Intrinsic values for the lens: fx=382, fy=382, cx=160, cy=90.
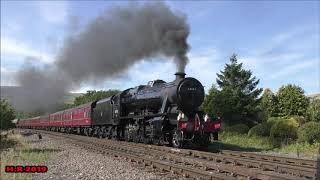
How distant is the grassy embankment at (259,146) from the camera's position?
55.3ft

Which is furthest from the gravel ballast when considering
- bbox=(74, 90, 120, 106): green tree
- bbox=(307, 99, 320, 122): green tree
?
bbox=(74, 90, 120, 106): green tree

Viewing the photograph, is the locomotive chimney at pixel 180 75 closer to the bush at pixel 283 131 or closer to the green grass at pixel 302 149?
the green grass at pixel 302 149

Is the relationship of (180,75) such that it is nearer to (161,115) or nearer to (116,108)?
(161,115)

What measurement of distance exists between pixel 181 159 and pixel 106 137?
575 inches

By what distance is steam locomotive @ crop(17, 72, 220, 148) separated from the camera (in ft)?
55.0

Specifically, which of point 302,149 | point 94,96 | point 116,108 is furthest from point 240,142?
point 94,96

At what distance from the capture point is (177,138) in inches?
Answer: 669

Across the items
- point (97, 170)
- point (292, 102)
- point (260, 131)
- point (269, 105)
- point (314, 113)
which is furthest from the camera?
point (269, 105)

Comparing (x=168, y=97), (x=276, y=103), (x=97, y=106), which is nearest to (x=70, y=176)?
(x=168, y=97)

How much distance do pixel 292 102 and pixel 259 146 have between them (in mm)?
19047

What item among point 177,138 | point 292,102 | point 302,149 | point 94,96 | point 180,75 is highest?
point 94,96

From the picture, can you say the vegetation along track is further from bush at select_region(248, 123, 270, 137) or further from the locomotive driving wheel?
bush at select_region(248, 123, 270, 137)

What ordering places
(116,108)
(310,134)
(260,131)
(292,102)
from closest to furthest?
(310,134) < (260,131) < (116,108) < (292,102)

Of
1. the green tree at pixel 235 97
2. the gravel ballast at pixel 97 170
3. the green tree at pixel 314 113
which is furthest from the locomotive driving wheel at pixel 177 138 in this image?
the green tree at pixel 314 113
